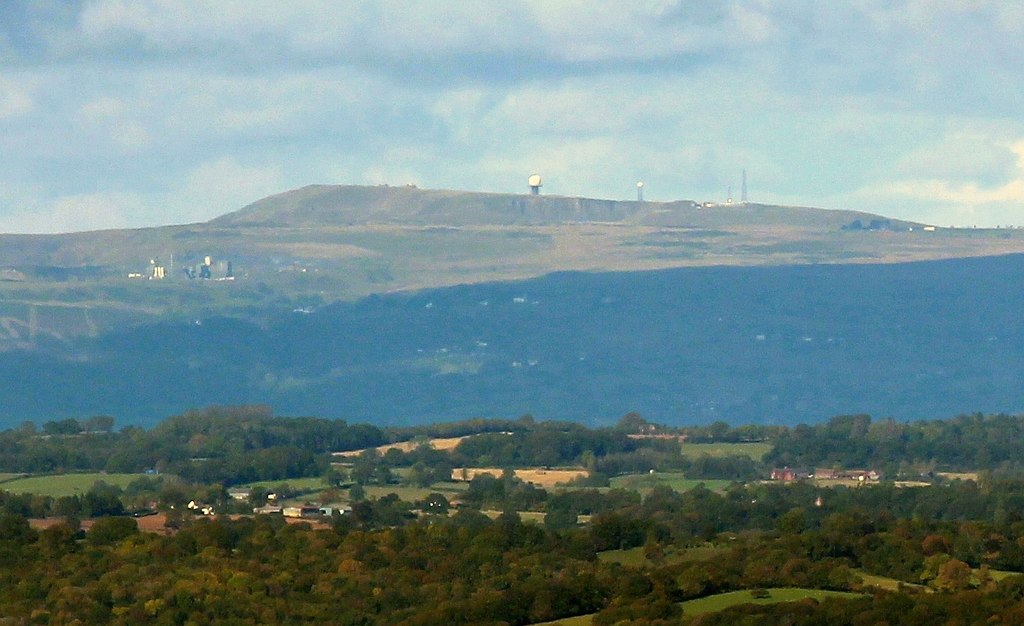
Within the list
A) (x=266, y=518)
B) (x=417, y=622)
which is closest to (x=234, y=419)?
(x=266, y=518)

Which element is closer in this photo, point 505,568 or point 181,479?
point 505,568

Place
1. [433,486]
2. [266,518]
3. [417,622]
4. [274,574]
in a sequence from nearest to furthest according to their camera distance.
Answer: [417,622] < [274,574] < [266,518] < [433,486]

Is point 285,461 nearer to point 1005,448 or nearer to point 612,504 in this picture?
point 612,504

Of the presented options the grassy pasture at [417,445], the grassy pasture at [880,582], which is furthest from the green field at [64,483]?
the grassy pasture at [880,582]

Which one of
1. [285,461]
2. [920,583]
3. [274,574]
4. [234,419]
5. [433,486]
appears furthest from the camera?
[234,419]

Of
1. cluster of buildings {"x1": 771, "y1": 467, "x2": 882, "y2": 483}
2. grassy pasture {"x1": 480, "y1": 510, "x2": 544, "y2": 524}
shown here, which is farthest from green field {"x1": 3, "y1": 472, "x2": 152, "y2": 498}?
A: cluster of buildings {"x1": 771, "y1": 467, "x2": 882, "y2": 483}

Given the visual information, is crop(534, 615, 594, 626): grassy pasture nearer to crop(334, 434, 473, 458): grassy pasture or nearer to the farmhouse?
the farmhouse
